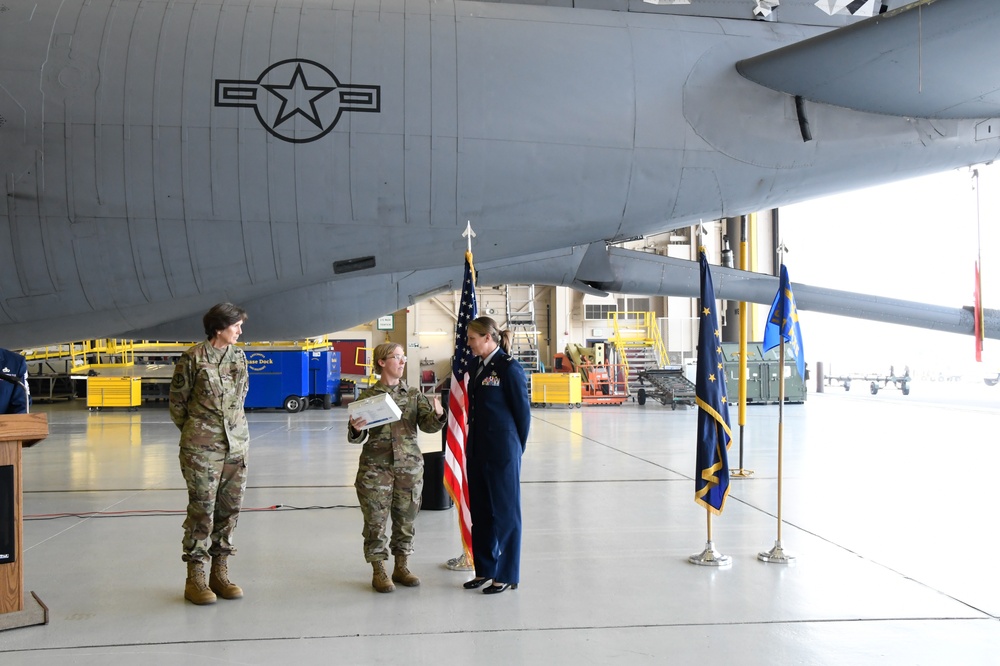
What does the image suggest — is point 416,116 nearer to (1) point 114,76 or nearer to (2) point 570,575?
(1) point 114,76

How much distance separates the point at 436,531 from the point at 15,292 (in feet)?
11.7

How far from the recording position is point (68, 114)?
4.89m

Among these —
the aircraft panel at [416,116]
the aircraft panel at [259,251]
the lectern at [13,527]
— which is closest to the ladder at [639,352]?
the aircraft panel at [416,116]

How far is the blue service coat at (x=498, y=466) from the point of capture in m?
4.15

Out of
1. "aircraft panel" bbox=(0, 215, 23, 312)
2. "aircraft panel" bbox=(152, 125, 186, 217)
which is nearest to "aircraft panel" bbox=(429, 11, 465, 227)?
"aircraft panel" bbox=(152, 125, 186, 217)

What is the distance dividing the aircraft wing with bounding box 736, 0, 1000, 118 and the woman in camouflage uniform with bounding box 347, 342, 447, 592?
3.49m

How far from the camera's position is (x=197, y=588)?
13.0 feet

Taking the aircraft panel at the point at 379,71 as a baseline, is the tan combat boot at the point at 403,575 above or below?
below

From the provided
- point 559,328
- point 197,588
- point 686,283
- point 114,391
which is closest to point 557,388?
point 559,328

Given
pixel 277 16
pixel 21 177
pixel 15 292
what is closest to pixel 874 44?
pixel 277 16

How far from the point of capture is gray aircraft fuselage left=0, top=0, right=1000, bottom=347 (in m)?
4.93

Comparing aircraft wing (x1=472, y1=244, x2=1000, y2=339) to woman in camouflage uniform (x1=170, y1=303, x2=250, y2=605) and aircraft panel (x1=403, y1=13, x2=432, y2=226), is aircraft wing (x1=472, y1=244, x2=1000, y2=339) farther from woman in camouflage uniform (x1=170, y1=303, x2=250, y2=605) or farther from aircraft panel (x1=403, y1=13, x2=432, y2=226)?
woman in camouflage uniform (x1=170, y1=303, x2=250, y2=605)

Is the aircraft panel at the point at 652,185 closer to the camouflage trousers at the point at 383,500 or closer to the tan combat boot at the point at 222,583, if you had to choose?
the camouflage trousers at the point at 383,500

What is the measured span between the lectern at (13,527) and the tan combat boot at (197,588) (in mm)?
687
